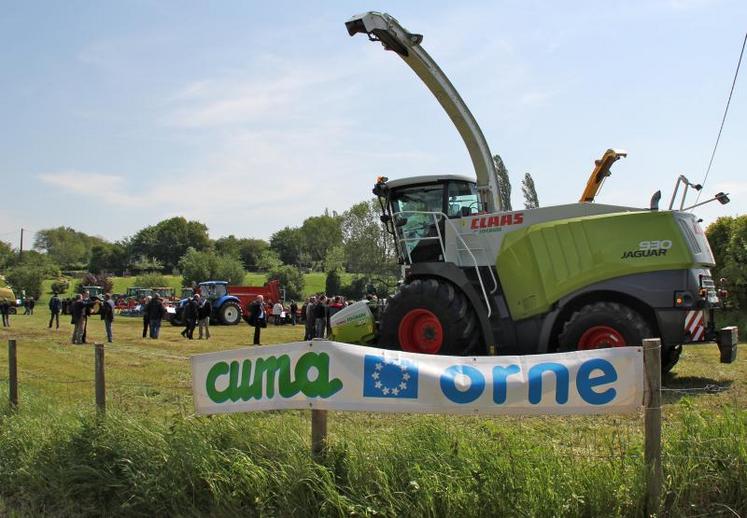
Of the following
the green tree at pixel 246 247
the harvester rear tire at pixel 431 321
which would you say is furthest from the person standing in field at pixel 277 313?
the green tree at pixel 246 247

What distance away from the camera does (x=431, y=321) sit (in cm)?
1009

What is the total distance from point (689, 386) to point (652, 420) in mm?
5961

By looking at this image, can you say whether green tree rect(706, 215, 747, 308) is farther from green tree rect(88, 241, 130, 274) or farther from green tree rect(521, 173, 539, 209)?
green tree rect(88, 241, 130, 274)

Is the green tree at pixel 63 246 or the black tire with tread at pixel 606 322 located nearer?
the black tire with tread at pixel 606 322

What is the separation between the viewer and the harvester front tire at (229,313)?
29766mm

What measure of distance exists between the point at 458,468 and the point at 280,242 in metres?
144

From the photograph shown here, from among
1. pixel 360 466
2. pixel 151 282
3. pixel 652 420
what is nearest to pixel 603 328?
pixel 652 420

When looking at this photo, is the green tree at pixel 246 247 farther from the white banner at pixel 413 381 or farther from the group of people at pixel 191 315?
the white banner at pixel 413 381

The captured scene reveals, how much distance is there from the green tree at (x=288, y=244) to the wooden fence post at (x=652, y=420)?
128 meters

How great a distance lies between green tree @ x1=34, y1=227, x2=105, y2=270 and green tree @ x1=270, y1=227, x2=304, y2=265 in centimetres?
3821

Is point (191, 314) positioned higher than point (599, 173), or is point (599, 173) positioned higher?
point (599, 173)

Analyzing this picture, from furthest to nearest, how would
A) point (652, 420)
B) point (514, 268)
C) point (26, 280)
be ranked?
point (26, 280) < point (514, 268) < point (652, 420)

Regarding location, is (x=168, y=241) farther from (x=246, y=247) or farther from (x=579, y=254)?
(x=579, y=254)

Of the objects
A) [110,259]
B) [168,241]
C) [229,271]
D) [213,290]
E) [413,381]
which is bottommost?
[413,381]
